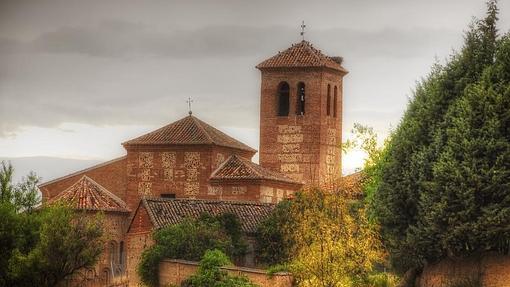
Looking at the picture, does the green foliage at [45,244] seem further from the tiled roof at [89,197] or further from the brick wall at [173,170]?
the brick wall at [173,170]

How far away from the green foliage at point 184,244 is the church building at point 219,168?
1.83 metres

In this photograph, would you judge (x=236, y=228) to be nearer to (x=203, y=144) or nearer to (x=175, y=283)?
(x=175, y=283)

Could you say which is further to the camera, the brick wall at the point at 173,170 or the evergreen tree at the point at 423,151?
the brick wall at the point at 173,170

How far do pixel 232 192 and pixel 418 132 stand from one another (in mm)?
24957

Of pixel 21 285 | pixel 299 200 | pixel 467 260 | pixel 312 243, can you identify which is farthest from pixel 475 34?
pixel 21 285

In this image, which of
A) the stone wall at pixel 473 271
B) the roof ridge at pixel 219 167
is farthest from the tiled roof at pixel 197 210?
the stone wall at pixel 473 271

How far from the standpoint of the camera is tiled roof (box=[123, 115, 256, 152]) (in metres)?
70.4

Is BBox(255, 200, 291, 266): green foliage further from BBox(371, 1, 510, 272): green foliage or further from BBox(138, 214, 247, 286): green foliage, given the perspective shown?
BBox(371, 1, 510, 272): green foliage

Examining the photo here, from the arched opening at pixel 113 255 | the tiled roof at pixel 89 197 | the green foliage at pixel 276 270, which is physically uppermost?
the tiled roof at pixel 89 197

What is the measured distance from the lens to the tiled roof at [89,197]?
63625 mm

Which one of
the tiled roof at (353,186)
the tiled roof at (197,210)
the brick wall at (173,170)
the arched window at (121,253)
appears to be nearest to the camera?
the tiled roof at (197,210)

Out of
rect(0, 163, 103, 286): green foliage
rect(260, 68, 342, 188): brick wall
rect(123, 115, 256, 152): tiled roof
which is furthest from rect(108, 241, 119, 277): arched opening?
rect(260, 68, 342, 188): brick wall

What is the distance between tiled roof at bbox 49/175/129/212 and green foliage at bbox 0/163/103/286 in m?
3.71

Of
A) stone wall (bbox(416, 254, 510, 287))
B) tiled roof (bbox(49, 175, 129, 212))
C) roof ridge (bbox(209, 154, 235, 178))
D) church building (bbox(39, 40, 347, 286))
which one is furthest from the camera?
roof ridge (bbox(209, 154, 235, 178))
